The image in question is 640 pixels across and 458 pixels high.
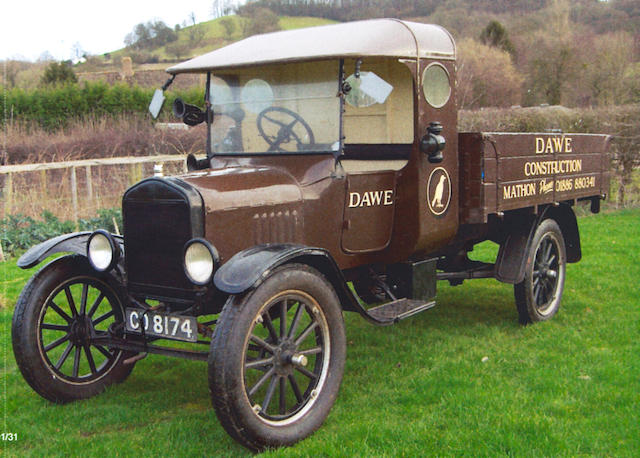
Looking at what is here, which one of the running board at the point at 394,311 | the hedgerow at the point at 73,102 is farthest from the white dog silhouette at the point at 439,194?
the hedgerow at the point at 73,102

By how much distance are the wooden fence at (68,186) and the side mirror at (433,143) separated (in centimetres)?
737

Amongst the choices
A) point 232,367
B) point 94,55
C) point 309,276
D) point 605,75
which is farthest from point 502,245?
point 94,55

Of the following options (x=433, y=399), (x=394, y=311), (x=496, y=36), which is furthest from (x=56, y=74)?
(x=433, y=399)

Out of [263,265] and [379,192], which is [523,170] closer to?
[379,192]

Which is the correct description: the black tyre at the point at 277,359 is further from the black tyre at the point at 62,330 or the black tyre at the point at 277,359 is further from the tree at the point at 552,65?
the tree at the point at 552,65

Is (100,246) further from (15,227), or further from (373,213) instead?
(15,227)

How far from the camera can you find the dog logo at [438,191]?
17.1 ft

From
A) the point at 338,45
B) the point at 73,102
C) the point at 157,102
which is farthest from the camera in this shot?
the point at 73,102

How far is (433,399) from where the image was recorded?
4.56 m

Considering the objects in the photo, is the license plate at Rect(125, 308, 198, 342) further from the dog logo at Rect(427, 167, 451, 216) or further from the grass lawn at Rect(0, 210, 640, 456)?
the dog logo at Rect(427, 167, 451, 216)

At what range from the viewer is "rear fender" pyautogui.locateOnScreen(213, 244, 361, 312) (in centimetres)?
367

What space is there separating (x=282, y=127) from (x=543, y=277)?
296 centimetres

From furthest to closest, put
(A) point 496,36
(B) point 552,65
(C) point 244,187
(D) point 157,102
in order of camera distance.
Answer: (A) point 496,36
(B) point 552,65
(D) point 157,102
(C) point 244,187

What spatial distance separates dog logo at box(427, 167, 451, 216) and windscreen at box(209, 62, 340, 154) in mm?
872
